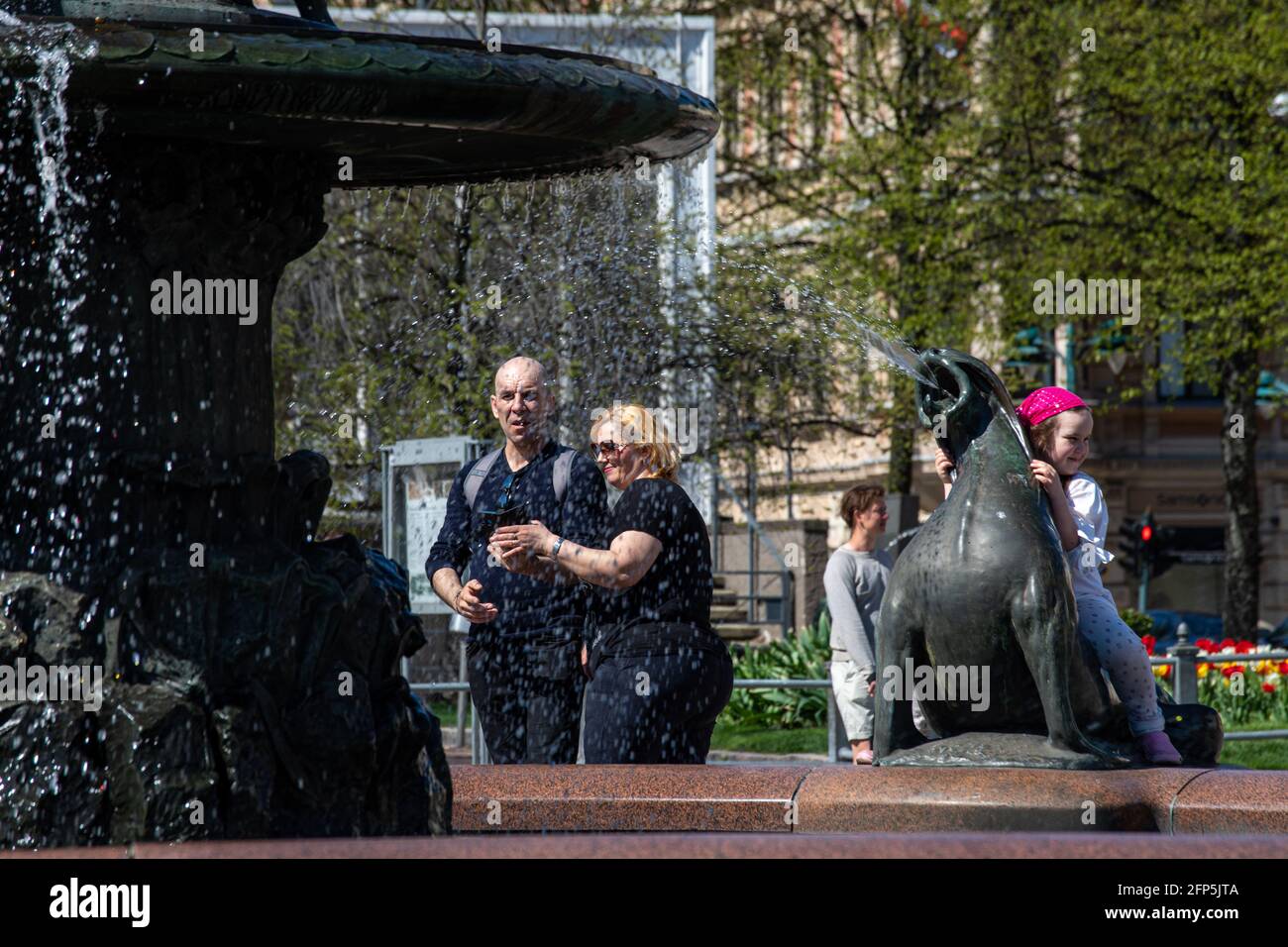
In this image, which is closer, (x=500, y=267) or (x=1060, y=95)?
(x=500, y=267)

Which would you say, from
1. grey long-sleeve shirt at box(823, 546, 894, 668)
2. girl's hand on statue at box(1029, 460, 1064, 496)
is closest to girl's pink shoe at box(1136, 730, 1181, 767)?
girl's hand on statue at box(1029, 460, 1064, 496)

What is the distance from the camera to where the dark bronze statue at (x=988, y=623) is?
573 cm

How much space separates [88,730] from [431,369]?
1538cm

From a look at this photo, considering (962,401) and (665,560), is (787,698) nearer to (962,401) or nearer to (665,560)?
(665,560)

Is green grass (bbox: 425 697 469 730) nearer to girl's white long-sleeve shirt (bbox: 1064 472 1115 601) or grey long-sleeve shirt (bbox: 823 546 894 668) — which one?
grey long-sleeve shirt (bbox: 823 546 894 668)

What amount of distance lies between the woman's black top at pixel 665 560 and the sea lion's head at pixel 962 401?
30.8 inches

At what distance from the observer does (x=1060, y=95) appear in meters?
28.8

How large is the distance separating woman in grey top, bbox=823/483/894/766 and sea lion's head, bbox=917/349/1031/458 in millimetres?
4025

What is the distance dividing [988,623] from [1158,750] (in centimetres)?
73

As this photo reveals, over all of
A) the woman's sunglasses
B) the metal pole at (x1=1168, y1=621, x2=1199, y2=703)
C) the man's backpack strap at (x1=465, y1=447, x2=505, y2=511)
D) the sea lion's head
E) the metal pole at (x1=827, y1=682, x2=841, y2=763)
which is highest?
the sea lion's head

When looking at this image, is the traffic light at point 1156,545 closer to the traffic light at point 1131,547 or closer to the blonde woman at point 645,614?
the traffic light at point 1131,547

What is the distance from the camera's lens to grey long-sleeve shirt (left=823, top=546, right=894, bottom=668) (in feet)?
33.6
